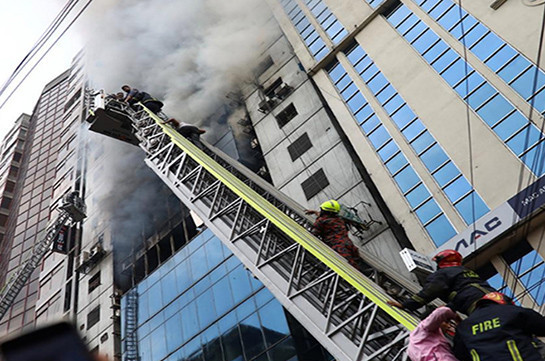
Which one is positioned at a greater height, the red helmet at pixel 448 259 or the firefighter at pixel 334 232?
the firefighter at pixel 334 232

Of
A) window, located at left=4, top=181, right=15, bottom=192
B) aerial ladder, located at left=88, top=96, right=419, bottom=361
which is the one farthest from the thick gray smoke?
window, located at left=4, top=181, right=15, bottom=192

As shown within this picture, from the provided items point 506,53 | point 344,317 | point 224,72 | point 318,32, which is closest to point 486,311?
point 344,317

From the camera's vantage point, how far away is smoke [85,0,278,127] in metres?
24.7

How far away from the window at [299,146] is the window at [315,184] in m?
1.39

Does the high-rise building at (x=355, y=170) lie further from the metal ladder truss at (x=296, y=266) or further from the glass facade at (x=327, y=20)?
the metal ladder truss at (x=296, y=266)

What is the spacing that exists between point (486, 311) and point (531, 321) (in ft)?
1.35

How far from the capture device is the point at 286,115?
20578 millimetres

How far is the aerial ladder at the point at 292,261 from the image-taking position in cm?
719

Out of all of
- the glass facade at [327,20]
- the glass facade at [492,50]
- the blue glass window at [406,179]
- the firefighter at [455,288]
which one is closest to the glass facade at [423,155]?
the blue glass window at [406,179]

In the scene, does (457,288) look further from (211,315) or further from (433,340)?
(211,315)

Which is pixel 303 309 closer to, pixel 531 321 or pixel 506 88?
pixel 531 321

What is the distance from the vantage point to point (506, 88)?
559 inches

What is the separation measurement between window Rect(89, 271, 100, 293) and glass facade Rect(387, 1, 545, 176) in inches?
703

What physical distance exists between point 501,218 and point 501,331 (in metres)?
8.13
